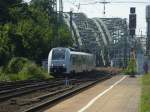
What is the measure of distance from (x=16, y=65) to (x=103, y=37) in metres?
137

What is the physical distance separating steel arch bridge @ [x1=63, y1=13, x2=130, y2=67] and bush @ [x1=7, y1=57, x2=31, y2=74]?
87657mm

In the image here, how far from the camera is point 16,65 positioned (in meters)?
57.3

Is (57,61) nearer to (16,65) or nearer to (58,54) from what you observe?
(58,54)

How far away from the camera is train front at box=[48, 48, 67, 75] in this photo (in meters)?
55.8

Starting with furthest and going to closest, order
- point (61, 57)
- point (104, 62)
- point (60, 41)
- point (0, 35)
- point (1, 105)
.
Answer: point (104, 62) < point (60, 41) < point (0, 35) < point (61, 57) < point (1, 105)

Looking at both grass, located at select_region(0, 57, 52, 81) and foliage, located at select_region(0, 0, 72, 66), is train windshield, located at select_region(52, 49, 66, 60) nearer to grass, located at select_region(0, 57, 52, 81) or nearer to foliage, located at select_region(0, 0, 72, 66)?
grass, located at select_region(0, 57, 52, 81)

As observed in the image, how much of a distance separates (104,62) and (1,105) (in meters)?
131

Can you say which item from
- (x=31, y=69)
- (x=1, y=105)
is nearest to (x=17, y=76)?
(x=31, y=69)

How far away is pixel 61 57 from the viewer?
56094 millimetres

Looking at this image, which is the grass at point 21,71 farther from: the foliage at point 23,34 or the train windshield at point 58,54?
the foliage at point 23,34

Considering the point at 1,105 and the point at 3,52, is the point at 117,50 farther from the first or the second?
the point at 1,105

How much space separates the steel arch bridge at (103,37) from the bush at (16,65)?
87657 millimetres

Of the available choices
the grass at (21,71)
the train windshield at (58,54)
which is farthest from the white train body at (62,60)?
the grass at (21,71)

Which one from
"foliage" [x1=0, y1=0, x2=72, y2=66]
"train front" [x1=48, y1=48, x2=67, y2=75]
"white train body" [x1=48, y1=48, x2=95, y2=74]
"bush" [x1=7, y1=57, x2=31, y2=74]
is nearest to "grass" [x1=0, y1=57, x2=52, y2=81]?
"bush" [x1=7, y1=57, x2=31, y2=74]
